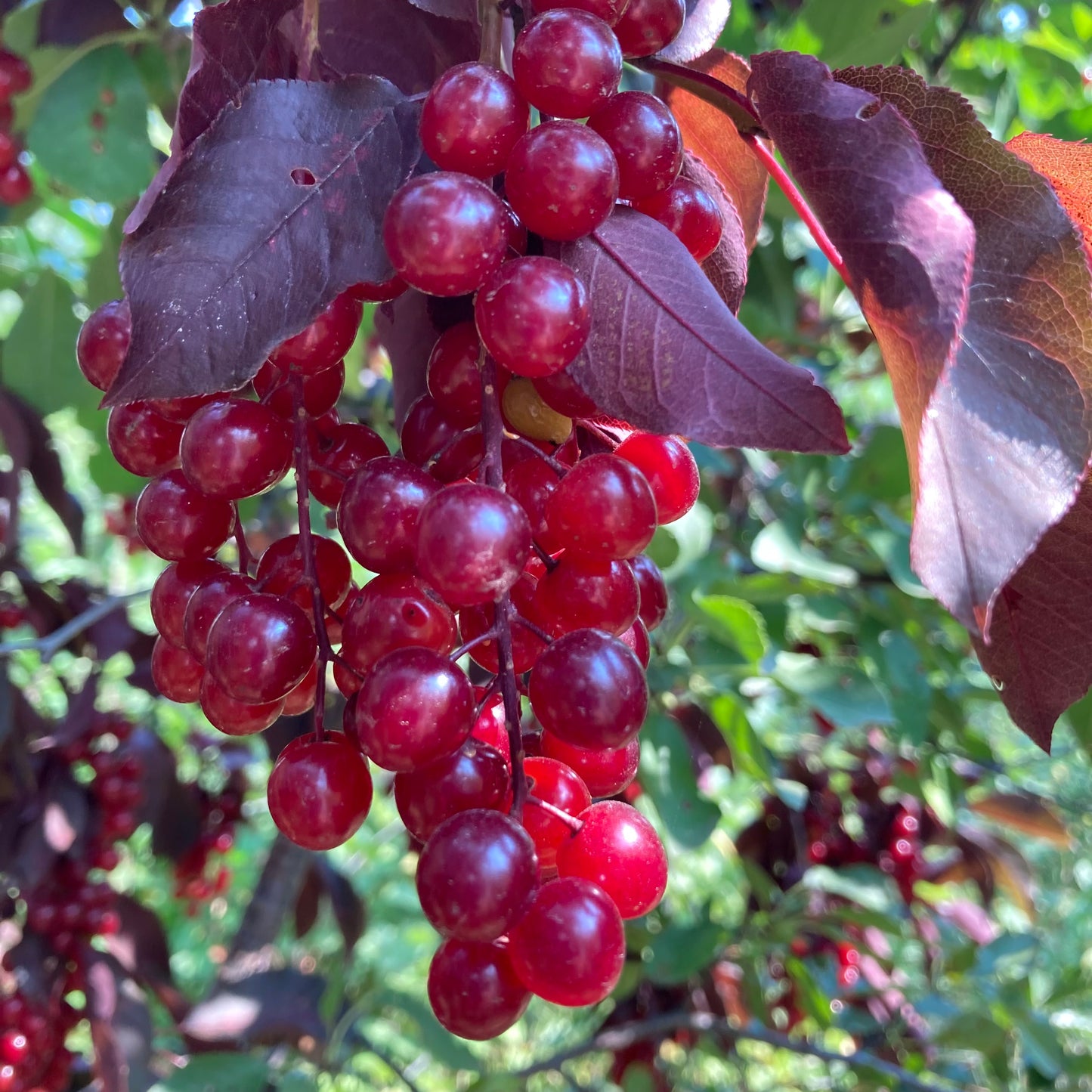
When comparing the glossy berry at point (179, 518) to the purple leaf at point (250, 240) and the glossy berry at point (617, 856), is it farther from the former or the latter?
the glossy berry at point (617, 856)

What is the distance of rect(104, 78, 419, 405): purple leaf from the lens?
0.36 metres

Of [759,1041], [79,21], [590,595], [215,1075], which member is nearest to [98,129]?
[79,21]

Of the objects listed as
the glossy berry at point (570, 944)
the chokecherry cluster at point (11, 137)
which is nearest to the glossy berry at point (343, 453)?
the glossy berry at point (570, 944)

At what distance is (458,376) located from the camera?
0.43 metres

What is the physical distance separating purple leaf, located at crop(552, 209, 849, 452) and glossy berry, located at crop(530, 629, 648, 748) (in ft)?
0.29

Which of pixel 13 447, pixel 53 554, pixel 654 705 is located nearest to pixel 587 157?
pixel 654 705

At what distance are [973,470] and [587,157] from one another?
188 millimetres

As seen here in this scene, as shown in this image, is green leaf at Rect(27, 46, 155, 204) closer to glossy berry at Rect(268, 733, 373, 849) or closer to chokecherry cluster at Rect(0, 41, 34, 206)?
chokecherry cluster at Rect(0, 41, 34, 206)

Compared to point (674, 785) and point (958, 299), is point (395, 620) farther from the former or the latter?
point (674, 785)

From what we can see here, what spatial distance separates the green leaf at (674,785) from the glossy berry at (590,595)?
709 mm

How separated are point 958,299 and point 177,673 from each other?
40 centimetres

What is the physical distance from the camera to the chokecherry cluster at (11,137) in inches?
46.3

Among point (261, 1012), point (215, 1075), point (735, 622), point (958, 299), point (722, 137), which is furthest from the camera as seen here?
point (261, 1012)

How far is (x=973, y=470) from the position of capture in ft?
1.07
